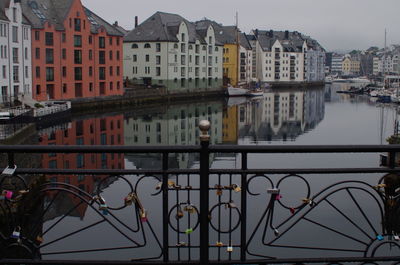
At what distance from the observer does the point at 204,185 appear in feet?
11.8

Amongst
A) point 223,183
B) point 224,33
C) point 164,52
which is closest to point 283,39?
point 224,33

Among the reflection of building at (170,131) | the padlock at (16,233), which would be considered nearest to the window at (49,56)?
the reflection of building at (170,131)

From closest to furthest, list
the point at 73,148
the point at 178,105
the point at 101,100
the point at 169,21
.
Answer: the point at 73,148 < the point at 101,100 < the point at 178,105 < the point at 169,21

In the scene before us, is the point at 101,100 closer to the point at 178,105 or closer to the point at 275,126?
the point at 178,105

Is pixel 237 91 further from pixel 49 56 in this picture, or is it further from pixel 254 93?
pixel 49 56

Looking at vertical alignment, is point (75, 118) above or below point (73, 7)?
below

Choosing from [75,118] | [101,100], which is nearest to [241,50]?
[101,100]

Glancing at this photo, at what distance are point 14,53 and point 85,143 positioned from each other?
41.5 ft

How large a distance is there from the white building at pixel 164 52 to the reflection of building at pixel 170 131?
11711 millimetres

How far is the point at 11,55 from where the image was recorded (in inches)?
1606

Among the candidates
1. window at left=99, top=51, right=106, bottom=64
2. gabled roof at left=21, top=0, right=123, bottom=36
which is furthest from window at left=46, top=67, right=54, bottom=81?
window at left=99, top=51, right=106, bottom=64

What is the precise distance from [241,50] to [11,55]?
207 feet

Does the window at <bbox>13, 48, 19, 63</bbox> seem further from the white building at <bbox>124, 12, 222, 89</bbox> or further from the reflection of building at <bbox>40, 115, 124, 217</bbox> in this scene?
the white building at <bbox>124, 12, 222, 89</bbox>

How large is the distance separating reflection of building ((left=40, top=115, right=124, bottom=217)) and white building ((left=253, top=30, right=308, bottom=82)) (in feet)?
226
